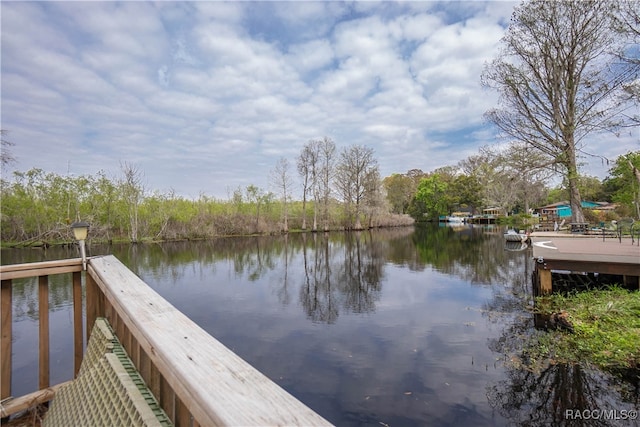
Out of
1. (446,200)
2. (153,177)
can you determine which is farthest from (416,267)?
(446,200)

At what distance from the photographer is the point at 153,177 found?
2366cm

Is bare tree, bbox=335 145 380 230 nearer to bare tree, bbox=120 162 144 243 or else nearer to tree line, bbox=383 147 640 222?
tree line, bbox=383 147 640 222

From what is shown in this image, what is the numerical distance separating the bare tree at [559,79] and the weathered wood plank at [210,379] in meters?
14.5

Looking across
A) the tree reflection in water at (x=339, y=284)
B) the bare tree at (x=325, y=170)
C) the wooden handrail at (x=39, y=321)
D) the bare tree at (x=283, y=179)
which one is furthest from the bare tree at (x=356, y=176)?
the wooden handrail at (x=39, y=321)

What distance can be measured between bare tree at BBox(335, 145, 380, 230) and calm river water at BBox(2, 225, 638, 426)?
22279mm

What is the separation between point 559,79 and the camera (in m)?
12.4

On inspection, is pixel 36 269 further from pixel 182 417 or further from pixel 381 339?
pixel 381 339

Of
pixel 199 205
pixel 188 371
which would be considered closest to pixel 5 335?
pixel 188 371

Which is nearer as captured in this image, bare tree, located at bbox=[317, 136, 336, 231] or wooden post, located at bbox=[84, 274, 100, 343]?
wooden post, located at bbox=[84, 274, 100, 343]

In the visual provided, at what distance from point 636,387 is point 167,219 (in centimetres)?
2421

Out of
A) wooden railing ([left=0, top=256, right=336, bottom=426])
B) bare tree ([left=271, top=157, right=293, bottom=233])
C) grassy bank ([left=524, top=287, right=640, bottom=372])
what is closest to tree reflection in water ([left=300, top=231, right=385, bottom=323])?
grassy bank ([left=524, top=287, right=640, bottom=372])

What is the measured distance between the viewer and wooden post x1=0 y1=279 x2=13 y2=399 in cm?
205

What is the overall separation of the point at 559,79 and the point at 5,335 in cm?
1677

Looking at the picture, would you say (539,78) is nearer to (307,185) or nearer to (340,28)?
(340,28)
